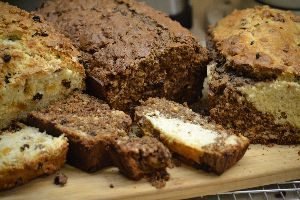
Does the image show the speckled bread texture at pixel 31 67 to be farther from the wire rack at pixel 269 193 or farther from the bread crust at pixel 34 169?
the wire rack at pixel 269 193

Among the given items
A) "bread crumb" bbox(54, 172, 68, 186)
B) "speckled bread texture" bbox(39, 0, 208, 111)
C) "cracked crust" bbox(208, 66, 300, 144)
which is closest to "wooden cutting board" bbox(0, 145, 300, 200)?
"bread crumb" bbox(54, 172, 68, 186)

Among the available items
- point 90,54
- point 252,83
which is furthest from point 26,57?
point 252,83

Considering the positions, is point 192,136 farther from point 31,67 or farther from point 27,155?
point 31,67

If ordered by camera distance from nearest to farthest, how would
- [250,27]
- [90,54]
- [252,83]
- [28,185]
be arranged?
[28,185] < [252,83] < [90,54] < [250,27]

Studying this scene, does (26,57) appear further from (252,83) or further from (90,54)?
(252,83)

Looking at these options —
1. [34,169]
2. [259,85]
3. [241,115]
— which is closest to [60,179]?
[34,169]

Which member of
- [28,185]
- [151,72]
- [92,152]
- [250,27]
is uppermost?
[250,27]

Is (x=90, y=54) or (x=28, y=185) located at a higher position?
(x=90, y=54)
